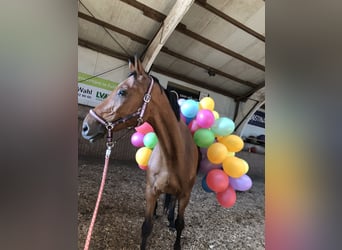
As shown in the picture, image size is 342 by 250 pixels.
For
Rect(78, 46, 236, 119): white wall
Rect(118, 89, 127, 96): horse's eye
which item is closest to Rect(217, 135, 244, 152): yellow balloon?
Rect(118, 89, 127, 96): horse's eye

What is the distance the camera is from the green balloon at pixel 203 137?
1.76 metres

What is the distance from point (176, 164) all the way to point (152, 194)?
0.88 ft

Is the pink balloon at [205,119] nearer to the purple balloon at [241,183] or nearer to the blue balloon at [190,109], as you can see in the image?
the blue balloon at [190,109]

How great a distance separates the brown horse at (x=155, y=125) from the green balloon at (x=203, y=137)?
17 centimetres

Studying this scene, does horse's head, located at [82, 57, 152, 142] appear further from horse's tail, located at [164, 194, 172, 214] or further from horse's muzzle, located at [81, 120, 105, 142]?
horse's tail, located at [164, 194, 172, 214]

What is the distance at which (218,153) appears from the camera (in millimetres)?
1730

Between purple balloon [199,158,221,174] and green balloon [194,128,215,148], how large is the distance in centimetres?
21

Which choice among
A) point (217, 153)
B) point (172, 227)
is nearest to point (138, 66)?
point (217, 153)

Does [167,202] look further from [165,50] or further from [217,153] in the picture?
[165,50]

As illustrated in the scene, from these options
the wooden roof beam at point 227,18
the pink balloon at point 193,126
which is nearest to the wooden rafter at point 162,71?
the wooden roof beam at point 227,18

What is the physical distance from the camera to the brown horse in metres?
1.03
